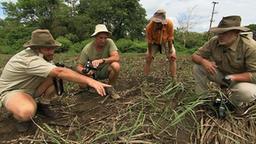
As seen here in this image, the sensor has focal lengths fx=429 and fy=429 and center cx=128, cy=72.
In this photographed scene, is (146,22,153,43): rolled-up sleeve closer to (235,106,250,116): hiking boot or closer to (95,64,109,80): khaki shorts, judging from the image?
(95,64,109,80): khaki shorts

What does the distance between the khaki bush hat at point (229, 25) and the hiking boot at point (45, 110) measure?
Result: 6.06 ft

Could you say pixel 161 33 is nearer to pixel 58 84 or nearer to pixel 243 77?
pixel 58 84

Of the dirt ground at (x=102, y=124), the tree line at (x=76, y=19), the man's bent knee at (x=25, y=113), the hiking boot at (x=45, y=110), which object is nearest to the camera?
the dirt ground at (x=102, y=124)

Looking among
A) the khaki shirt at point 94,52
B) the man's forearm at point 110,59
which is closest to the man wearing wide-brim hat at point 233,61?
the man's forearm at point 110,59

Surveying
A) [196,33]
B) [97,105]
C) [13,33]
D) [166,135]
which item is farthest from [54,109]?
[13,33]

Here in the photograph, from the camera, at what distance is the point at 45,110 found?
4.43 metres

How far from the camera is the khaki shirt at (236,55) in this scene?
4160 mm

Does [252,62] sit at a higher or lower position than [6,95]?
higher

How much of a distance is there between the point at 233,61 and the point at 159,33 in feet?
7.81

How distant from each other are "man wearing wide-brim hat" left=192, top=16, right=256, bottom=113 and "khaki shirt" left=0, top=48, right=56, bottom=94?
1.69m

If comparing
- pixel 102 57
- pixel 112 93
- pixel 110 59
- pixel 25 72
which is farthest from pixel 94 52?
pixel 25 72

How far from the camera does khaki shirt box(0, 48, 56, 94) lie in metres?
3.84

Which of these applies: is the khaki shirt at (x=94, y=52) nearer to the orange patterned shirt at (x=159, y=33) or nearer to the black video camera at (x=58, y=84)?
the black video camera at (x=58, y=84)

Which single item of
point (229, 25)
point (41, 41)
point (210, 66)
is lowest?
point (210, 66)
